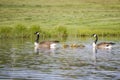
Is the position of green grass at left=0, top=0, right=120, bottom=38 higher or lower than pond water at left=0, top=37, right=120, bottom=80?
higher

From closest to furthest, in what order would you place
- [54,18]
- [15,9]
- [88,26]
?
[88,26] < [54,18] < [15,9]

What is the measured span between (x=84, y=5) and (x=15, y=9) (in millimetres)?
20211

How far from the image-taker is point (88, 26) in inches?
3802

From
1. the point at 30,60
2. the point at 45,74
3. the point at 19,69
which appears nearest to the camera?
the point at 45,74

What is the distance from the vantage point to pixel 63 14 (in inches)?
4496

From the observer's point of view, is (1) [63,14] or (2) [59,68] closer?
(2) [59,68]

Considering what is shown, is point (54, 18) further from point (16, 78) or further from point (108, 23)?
point (16, 78)

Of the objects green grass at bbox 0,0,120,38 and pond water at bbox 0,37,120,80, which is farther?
green grass at bbox 0,0,120,38

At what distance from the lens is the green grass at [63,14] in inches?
3792

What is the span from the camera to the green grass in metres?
96.3

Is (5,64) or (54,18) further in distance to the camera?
(54,18)

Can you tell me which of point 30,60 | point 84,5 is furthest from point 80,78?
point 84,5

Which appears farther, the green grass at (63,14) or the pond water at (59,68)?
the green grass at (63,14)

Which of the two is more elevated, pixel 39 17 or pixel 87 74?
pixel 39 17
